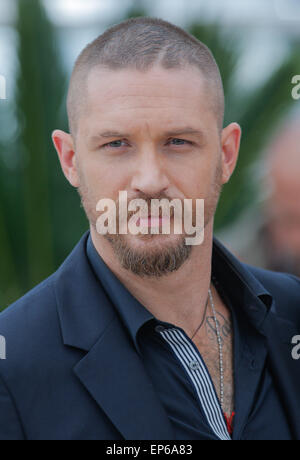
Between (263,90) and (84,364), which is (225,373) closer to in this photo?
(84,364)

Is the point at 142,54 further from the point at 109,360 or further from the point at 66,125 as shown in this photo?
the point at 66,125

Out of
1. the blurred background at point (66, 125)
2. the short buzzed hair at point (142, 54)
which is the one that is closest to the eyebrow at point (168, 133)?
the short buzzed hair at point (142, 54)

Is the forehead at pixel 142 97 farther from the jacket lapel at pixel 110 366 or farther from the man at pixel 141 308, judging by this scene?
the jacket lapel at pixel 110 366

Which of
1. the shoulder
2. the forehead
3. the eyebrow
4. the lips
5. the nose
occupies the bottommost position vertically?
the shoulder

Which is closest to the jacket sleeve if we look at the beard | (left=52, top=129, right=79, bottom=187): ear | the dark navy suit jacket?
the dark navy suit jacket

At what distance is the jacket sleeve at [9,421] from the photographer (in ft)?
5.70

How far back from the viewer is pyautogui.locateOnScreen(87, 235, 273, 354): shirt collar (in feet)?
6.52

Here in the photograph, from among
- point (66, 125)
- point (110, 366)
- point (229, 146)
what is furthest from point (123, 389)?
point (66, 125)

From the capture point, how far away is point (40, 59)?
14.6 ft

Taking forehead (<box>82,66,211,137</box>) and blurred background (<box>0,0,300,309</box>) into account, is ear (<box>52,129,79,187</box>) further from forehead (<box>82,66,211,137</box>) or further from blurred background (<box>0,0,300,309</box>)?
blurred background (<box>0,0,300,309</box>)

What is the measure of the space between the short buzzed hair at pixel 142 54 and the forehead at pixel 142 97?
3 cm

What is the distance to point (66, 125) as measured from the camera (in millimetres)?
4621

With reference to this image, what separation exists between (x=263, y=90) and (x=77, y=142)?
3319 millimetres

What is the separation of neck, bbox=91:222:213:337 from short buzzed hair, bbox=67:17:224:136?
50cm
